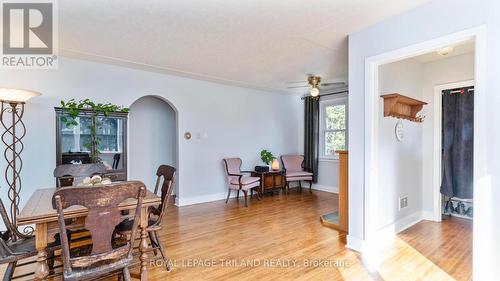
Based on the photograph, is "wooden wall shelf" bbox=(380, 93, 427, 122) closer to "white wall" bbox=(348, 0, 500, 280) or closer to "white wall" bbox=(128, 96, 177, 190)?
"white wall" bbox=(348, 0, 500, 280)

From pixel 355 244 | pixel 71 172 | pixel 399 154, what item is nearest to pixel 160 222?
pixel 71 172

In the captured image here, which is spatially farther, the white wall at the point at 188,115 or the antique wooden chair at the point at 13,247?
the white wall at the point at 188,115

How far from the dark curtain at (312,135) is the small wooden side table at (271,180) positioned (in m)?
0.97

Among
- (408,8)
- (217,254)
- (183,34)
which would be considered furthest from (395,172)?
(183,34)

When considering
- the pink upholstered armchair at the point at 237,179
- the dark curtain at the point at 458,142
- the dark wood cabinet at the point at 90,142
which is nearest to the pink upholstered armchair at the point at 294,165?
the pink upholstered armchair at the point at 237,179

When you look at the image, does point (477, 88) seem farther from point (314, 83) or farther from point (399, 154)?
point (314, 83)

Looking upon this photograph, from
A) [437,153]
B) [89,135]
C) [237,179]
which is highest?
[89,135]

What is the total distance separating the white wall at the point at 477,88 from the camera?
1830 mm

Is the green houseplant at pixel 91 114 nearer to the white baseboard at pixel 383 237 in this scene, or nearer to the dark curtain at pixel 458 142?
the white baseboard at pixel 383 237

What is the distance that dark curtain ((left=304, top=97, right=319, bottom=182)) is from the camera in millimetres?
6363

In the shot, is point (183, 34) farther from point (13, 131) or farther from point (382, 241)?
point (382, 241)

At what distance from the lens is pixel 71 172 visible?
2787mm

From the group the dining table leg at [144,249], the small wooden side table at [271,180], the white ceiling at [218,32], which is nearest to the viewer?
the dining table leg at [144,249]

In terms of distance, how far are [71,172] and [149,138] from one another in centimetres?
279
